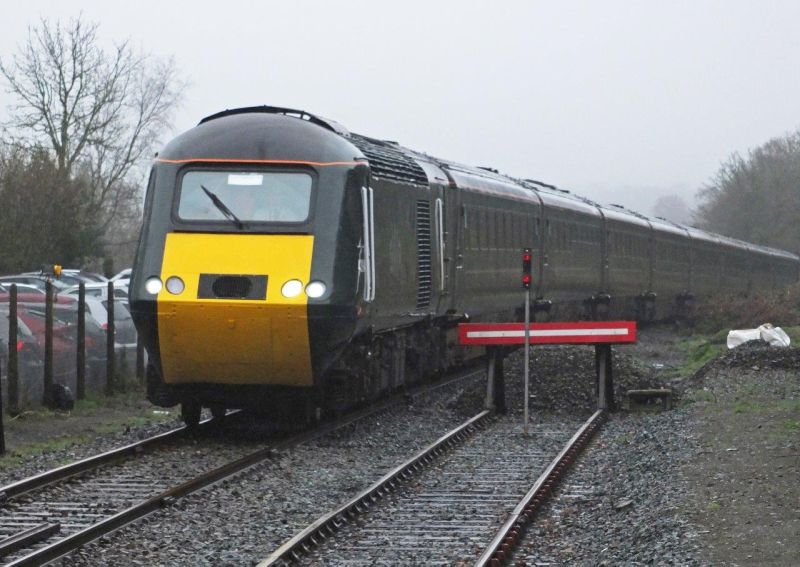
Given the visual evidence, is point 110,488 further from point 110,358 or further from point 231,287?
point 110,358

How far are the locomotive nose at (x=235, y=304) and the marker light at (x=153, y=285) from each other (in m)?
0.05

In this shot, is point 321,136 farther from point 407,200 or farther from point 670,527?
point 670,527

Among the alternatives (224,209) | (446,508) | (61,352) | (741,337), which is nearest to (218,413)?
(224,209)

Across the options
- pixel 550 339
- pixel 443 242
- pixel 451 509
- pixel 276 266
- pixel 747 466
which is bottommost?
pixel 451 509

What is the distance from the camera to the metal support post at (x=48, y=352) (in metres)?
18.1

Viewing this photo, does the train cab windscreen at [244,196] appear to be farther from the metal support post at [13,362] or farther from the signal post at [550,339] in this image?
the signal post at [550,339]

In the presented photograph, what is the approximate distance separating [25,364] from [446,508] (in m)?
8.31

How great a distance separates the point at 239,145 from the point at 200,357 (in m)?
2.24

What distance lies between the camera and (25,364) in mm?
17969

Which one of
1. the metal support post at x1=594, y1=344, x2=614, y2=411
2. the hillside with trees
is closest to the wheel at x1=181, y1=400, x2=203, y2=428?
the metal support post at x1=594, y1=344, x2=614, y2=411

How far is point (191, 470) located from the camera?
42.3ft

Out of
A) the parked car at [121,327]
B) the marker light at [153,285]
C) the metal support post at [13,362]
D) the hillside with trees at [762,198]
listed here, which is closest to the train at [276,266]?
the marker light at [153,285]

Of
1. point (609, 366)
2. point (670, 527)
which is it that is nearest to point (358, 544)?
point (670, 527)

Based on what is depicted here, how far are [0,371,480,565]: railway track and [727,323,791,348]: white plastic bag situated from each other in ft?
49.9
